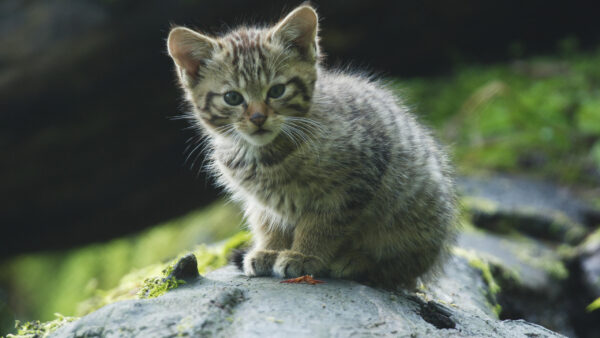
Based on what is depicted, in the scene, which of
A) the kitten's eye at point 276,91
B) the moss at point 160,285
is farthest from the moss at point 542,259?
the moss at point 160,285

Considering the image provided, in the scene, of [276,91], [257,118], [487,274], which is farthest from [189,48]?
[487,274]

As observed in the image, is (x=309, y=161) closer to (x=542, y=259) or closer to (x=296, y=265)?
(x=296, y=265)

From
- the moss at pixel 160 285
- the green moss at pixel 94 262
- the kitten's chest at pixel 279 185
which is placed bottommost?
the green moss at pixel 94 262

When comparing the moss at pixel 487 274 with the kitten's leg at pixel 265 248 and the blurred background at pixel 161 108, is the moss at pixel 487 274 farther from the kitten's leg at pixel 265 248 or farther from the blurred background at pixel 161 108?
the blurred background at pixel 161 108

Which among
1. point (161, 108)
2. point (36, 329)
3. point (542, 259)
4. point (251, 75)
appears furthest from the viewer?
point (161, 108)

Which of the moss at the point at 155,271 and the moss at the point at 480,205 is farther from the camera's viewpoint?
the moss at the point at 480,205
